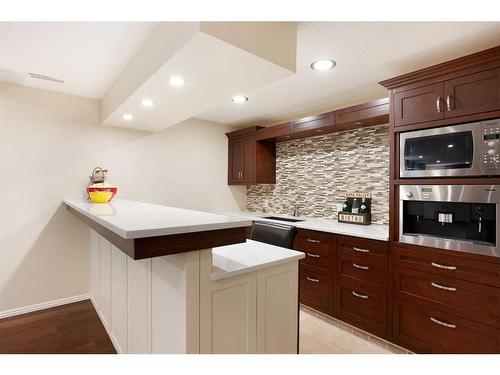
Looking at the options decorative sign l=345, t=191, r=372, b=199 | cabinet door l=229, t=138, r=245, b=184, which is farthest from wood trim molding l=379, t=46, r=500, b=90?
cabinet door l=229, t=138, r=245, b=184

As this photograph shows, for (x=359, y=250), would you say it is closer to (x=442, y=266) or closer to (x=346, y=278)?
(x=346, y=278)

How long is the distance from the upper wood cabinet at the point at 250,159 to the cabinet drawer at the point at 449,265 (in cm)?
209

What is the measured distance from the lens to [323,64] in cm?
212

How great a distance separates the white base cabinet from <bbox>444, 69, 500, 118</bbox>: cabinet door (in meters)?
1.57

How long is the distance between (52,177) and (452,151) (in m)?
3.67

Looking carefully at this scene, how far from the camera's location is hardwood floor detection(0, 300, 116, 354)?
2082 mm

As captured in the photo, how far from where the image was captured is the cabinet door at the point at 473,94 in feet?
5.55

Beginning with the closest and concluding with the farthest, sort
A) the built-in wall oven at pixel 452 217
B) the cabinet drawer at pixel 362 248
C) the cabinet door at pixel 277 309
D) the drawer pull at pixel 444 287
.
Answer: the cabinet door at pixel 277 309, the built-in wall oven at pixel 452 217, the drawer pull at pixel 444 287, the cabinet drawer at pixel 362 248

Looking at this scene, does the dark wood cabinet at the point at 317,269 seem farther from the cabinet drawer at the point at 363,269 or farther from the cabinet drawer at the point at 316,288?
the cabinet drawer at the point at 363,269

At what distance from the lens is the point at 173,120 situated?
9.52 feet

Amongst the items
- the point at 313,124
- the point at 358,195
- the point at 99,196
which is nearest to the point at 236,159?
the point at 313,124

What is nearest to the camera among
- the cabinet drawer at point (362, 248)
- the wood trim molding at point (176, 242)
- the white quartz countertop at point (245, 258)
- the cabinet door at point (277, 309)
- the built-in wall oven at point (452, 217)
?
the wood trim molding at point (176, 242)

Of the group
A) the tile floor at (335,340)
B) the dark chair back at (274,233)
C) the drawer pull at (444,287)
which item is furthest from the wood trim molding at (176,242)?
the drawer pull at (444,287)
